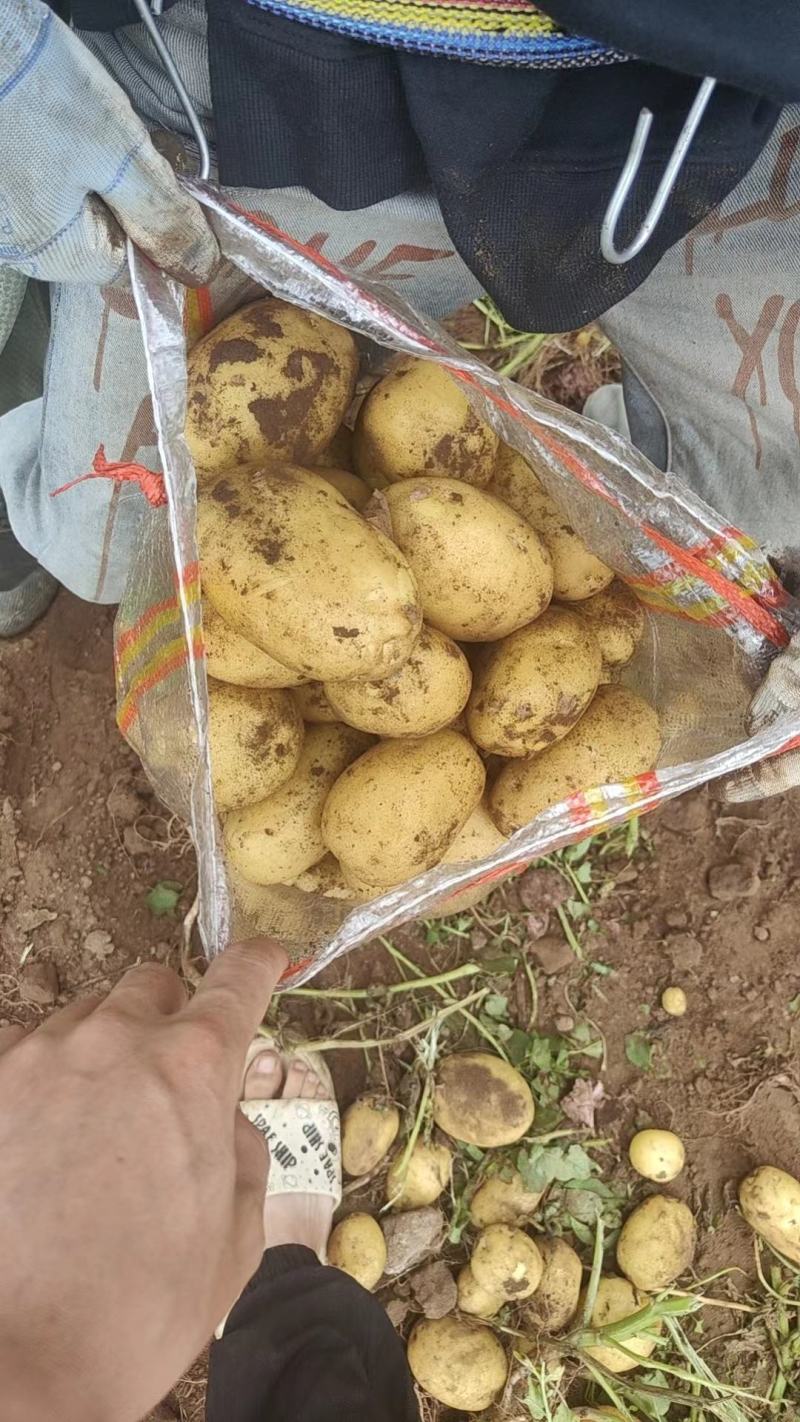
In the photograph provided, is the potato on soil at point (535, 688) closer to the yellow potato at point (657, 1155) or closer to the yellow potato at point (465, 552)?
the yellow potato at point (465, 552)

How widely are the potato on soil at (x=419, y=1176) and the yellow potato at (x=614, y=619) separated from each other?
3.06ft

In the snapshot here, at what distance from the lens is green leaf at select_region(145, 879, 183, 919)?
1.68m

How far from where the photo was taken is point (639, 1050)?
1727mm

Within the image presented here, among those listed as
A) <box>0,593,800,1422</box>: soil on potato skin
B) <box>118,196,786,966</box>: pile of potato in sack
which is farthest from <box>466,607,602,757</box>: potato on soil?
<box>0,593,800,1422</box>: soil on potato skin

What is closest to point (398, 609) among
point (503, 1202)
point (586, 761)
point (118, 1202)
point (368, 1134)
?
point (586, 761)

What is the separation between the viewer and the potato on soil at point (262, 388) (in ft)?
3.34

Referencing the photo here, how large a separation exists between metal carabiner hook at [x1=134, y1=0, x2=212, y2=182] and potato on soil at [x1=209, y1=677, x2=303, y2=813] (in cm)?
54

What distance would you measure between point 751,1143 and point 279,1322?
2.95 ft

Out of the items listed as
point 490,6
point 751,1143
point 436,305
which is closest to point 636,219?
point 490,6

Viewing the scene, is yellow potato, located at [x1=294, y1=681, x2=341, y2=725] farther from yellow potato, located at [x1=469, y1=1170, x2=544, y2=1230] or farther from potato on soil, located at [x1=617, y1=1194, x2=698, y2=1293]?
potato on soil, located at [x1=617, y1=1194, x2=698, y2=1293]

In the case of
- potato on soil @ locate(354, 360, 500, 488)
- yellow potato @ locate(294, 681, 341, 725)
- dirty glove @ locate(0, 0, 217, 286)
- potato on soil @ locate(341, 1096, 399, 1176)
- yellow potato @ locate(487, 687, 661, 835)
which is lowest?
potato on soil @ locate(341, 1096, 399, 1176)

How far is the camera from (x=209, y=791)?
99 cm

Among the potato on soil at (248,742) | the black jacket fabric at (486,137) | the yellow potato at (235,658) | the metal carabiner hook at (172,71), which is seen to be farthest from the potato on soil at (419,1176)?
the metal carabiner hook at (172,71)

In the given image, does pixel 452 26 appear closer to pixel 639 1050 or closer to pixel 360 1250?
pixel 639 1050
